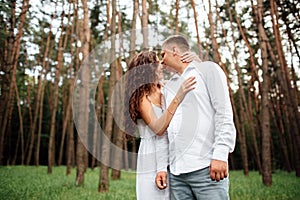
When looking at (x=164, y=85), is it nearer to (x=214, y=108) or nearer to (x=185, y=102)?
(x=185, y=102)

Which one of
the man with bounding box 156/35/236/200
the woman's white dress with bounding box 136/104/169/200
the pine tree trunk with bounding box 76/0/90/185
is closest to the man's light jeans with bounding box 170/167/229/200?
the man with bounding box 156/35/236/200

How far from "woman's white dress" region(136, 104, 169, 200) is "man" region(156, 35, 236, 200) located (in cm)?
7

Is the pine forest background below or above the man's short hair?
above

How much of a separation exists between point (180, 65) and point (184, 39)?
14 centimetres

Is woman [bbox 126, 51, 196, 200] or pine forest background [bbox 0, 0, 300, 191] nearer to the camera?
woman [bbox 126, 51, 196, 200]

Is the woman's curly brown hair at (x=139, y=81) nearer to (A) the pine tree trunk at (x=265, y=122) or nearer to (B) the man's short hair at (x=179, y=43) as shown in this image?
(B) the man's short hair at (x=179, y=43)

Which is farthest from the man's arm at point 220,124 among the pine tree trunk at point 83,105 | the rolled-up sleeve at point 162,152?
the pine tree trunk at point 83,105

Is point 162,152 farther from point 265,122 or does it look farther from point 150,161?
point 265,122

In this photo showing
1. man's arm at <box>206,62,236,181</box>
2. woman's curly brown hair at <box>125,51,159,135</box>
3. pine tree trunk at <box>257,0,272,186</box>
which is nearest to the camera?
man's arm at <box>206,62,236,181</box>

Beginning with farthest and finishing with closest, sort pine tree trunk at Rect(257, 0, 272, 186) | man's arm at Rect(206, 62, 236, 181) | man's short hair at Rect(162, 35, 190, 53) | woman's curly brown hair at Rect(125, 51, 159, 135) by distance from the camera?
pine tree trunk at Rect(257, 0, 272, 186) < woman's curly brown hair at Rect(125, 51, 159, 135) < man's short hair at Rect(162, 35, 190, 53) < man's arm at Rect(206, 62, 236, 181)

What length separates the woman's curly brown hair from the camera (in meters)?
2.04

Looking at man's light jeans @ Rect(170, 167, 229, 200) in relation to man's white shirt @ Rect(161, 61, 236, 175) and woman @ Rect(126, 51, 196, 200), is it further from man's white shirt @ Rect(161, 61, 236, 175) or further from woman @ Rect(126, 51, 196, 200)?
woman @ Rect(126, 51, 196, 200)

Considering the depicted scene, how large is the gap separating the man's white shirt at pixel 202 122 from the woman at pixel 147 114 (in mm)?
120

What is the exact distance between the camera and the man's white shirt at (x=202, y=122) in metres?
1.70
